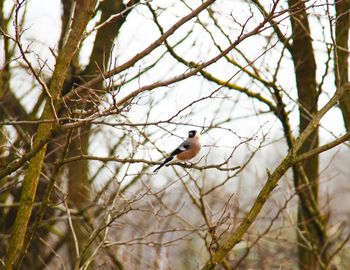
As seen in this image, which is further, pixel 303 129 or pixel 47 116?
pixel 303 129

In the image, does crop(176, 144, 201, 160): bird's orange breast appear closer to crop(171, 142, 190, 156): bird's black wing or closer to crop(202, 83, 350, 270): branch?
crop(171, 142, 190, 156): bird's black wing

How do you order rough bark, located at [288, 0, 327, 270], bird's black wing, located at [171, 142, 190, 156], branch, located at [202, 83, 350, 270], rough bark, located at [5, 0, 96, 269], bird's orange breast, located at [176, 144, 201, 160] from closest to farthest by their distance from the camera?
branch, located at [202, 83, 350, 270] < rough bark, located at [5, 0, 96, 269] < bird's orange breast, located at [176, 144, 201, 160] < bird's black wing, located at [171, 142, 190, 156] < rough bark, located at [288, 0, 327, 270]

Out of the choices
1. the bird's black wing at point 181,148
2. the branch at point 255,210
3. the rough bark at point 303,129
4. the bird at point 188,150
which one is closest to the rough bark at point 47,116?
the branch at point 255,210

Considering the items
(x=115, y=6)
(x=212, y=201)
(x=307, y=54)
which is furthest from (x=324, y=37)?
(x=212, y=201)

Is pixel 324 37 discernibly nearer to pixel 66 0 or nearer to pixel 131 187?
pixel 66 0

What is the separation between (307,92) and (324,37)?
125 cm

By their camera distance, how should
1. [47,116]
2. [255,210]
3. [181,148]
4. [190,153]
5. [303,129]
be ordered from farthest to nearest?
[303,129], [181,148], [190,153], [47,116], [255,210]

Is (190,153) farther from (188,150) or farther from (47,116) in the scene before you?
(47,116)

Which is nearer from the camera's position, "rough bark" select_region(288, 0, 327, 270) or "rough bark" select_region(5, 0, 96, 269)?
"rough bark" select_region(5, 0, 96, 269)

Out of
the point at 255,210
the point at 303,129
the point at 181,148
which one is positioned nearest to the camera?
the point at 255,210

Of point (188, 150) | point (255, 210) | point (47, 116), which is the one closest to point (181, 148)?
point (188, 150)

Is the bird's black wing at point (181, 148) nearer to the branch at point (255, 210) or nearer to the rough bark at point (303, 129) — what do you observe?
the rough bark at point (303, 129)

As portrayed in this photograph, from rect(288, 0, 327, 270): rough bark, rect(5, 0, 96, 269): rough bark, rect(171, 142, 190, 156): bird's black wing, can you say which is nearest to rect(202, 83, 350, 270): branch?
rect(5, 0, 96, 269): rough bark

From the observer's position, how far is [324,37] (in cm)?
699
